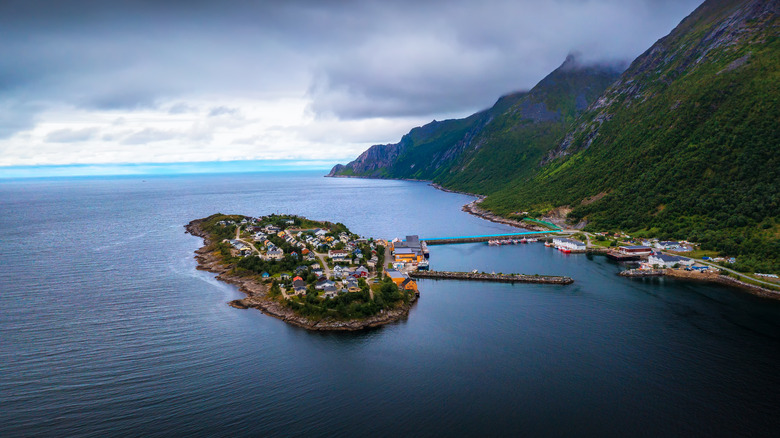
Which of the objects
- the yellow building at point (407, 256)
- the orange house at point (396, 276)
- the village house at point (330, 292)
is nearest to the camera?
the village house at point (330, 292)

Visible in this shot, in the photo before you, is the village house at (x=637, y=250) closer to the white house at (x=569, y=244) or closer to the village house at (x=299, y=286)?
the white house at (x=569, y=244)

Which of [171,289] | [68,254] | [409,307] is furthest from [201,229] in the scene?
[409,307]

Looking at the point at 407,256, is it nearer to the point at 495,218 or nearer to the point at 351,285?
the point at 351,285

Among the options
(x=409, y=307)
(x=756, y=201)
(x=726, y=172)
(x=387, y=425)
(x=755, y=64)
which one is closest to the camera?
(x=387, y=425)

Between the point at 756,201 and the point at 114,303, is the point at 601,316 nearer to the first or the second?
the point at 756,201

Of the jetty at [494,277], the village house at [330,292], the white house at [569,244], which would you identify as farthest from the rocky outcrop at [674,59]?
the village house at [330,292]

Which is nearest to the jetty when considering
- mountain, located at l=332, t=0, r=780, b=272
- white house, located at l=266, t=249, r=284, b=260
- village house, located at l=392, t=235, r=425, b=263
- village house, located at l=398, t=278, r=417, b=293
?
village house, located at l=392, t=235, r=425, b=263

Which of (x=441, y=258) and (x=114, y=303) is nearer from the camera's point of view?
(x=114, y=303)
